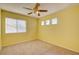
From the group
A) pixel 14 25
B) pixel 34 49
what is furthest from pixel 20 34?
pixel 34 49

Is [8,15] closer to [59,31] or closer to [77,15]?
[59,31]

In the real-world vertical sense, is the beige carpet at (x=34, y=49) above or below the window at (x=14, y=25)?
below

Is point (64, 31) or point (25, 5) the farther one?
point (64, 31)

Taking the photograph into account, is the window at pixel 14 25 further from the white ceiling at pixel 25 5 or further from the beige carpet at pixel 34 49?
the beige carpet at pixel 34 49

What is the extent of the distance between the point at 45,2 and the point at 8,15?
742mm

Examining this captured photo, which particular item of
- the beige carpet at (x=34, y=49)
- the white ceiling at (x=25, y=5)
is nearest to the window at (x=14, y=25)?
the white ceiling at (x=25, y=5)

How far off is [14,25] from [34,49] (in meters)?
0.63

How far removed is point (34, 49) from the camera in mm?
1611

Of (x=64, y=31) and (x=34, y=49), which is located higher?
(x=64, y=31)

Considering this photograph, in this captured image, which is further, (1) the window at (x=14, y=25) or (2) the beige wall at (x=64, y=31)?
(2) the beige wall at (x=64, y=31)

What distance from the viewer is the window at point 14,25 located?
1.47m

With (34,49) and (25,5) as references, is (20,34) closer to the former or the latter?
(34,49)

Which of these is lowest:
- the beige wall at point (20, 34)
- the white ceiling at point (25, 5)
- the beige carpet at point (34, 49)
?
the beige carpet at point (34, 49)

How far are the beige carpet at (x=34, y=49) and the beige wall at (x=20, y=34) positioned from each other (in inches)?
3.8
